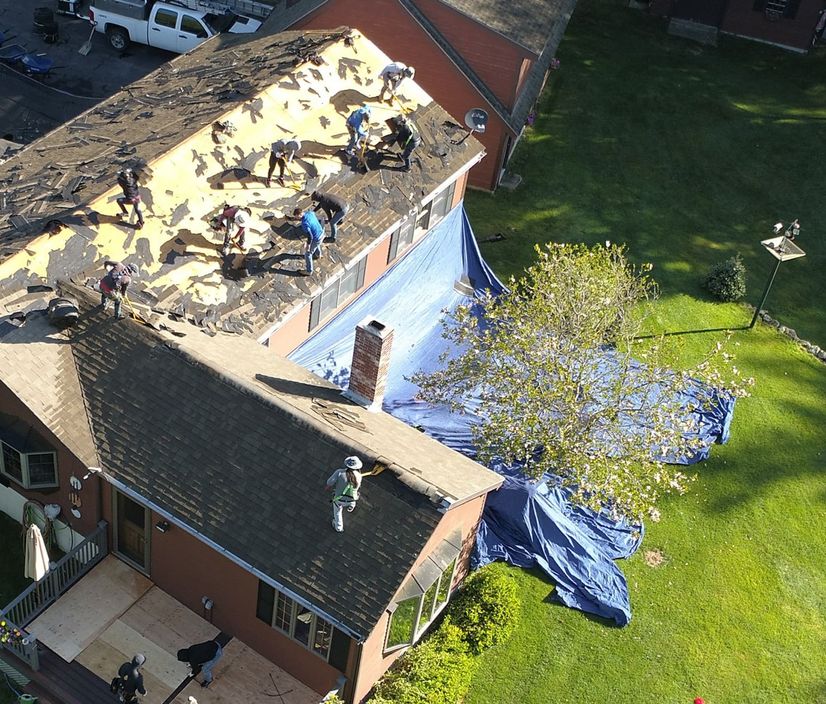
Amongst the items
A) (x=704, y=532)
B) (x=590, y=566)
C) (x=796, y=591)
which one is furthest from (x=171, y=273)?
(x=796, y=591)

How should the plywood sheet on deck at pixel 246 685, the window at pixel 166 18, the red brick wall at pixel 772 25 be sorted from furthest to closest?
the red brick wall at pixel 772 25
the window at pixel 166 18
the plywood sheet on deck at pixel 246 685

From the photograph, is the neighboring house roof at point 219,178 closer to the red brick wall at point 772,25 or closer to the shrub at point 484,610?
the shrub at point 484,610

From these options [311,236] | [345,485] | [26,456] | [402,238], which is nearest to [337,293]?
[311,236]

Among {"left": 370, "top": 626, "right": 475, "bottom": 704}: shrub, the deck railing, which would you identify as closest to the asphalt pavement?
the deck railing

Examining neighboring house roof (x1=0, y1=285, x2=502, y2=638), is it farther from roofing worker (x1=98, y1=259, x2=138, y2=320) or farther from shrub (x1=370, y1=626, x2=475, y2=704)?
shrub (x1=370, y1=626, x2=475, y2=704)

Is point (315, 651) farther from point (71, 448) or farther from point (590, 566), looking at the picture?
point (590, 566)

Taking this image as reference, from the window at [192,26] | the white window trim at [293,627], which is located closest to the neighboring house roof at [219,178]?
the white window trim at [293,627]

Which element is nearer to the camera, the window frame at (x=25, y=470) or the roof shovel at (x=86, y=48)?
the window frame at (x=25, y=470)

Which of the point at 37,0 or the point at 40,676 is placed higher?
the point at 37,0
